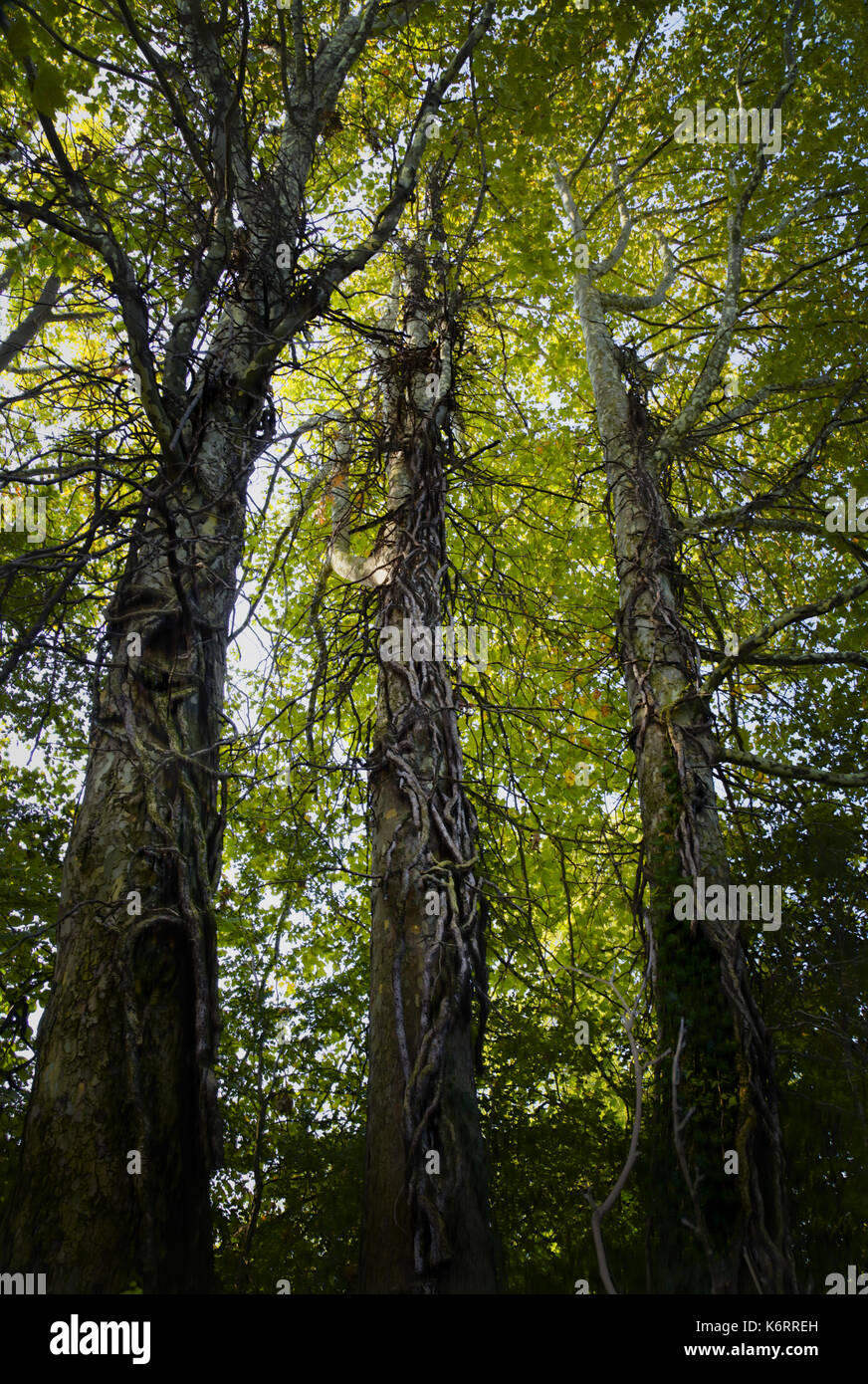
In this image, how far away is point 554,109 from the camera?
5.52 meters

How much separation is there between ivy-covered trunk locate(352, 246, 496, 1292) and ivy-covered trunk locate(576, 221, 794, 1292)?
98cm

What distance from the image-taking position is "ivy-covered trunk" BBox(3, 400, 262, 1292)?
2016 mm

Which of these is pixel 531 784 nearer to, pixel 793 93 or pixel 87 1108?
pixel 87 1108

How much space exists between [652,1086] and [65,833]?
432 cm

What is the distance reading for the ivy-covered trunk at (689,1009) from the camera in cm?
263
